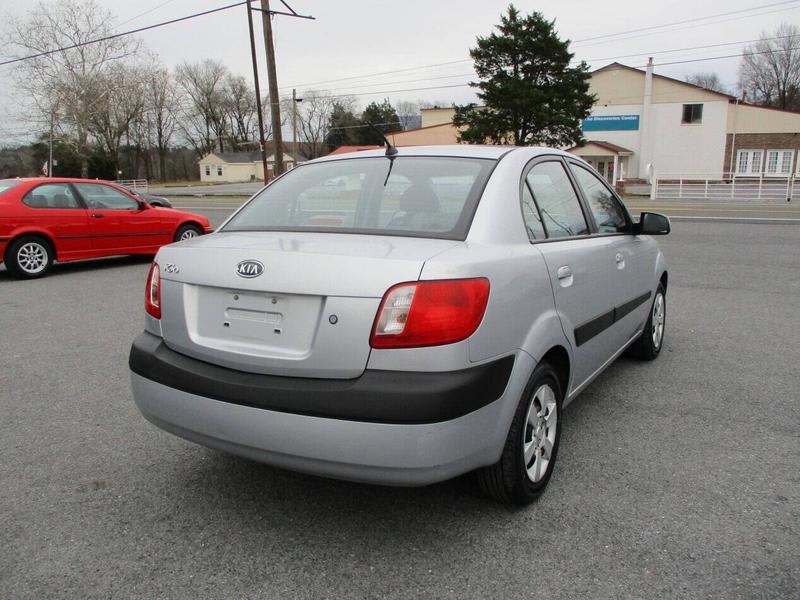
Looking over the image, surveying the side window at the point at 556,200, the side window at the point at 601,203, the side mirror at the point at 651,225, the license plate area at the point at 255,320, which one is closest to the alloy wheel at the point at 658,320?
the side mirror at the point at 651,225

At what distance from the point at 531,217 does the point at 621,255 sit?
3.87 ft

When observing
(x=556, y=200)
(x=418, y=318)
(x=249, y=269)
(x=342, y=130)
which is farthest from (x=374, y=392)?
(x=342, y=130)

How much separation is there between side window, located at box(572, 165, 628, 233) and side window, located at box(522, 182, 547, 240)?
866 mm

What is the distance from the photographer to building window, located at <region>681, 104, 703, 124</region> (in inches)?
2068

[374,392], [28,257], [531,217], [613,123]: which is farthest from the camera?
[613,123]

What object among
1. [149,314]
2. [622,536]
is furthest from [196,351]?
[622,536]

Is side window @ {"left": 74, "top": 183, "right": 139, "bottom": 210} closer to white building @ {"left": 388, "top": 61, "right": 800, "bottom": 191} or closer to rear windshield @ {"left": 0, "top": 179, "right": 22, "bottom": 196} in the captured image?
rear windshield @ {"left": 0, "top": 179, "right": 22, "bottom": 196}

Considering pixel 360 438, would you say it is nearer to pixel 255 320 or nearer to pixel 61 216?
pixel 255 320

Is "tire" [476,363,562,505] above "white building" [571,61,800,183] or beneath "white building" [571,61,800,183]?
beneath

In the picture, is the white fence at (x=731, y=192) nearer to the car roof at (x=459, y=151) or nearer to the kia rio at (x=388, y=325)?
the car roof at (x=459, y=151)

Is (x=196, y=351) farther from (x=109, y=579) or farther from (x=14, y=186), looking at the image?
(x=14, y=186)

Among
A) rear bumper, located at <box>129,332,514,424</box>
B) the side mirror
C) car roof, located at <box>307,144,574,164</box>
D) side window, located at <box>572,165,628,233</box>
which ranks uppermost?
car roof, located at <box>307,144,574,164</box>

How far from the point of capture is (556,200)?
3457 millimetres

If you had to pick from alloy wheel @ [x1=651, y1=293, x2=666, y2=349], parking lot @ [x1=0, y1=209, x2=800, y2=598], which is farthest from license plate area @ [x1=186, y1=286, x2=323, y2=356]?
alloy wheel @ [x1=651, y1=293, x2=666, y2=349]
